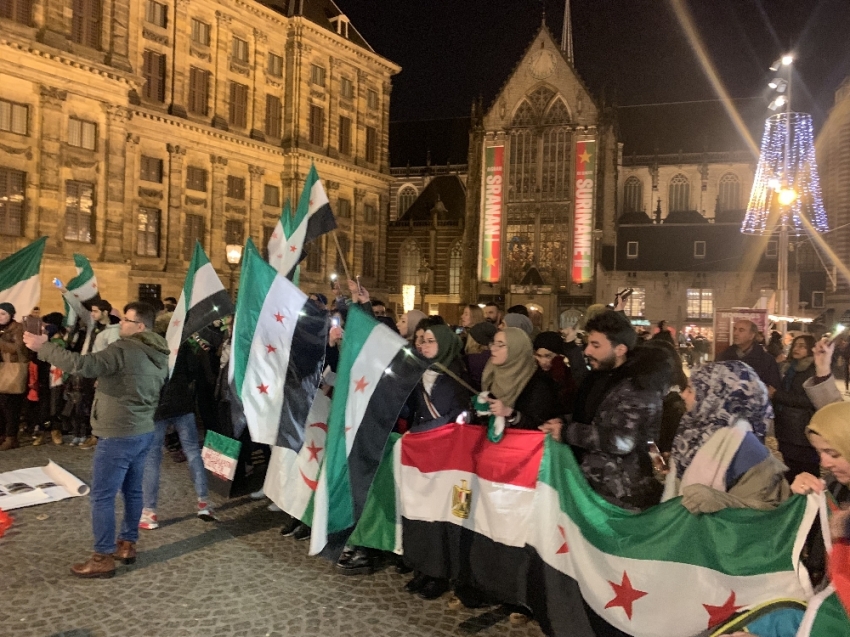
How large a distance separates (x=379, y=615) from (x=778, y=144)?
19552mm

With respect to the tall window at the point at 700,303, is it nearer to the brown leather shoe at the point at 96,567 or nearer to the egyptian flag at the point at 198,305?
the egyptian flag at the point at 198,305

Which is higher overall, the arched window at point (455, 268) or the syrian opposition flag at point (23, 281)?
the arched window at point (455, 268)

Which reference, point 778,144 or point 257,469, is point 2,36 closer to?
point 257,469

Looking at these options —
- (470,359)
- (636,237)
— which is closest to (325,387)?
(470,359)

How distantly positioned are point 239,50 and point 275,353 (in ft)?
112

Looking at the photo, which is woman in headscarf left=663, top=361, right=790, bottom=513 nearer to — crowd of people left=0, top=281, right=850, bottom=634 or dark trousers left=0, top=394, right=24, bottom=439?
crowd of people left=0, top=281, right=850, bottom=634

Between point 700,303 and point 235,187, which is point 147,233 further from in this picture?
point 700,303

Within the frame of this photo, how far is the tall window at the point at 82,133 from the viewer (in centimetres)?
2552

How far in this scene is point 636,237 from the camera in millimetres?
47781

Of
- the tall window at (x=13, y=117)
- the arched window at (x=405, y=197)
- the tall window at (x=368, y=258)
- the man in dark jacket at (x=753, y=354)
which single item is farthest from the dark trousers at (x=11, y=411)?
the arched window at (x=405, y=197)

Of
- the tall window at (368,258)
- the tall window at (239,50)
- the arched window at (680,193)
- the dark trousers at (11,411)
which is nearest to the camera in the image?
the dark trousers at (11,411)

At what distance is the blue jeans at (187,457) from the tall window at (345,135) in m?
36.4

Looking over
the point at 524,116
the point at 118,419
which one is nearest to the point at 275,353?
the point at 118,419

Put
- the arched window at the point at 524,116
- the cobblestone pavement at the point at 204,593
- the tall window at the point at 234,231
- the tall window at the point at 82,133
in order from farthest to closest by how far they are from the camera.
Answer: the arched window at the point at 524,116 < the tall window at the point at 234,231 < the tall window at the point at 82,133 < the cobblestone pavement at the point at 204,593
